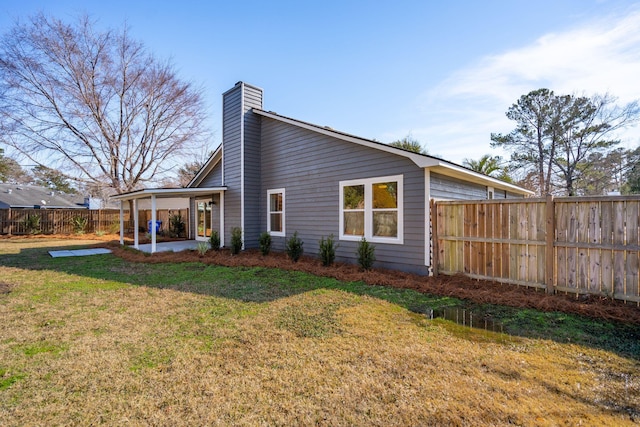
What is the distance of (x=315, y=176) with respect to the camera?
9.00 metres

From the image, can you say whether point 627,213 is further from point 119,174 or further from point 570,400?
point 119,174

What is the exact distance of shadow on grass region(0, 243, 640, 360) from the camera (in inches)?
143

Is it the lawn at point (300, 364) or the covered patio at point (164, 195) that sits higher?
the covered patio at point (164, 195)

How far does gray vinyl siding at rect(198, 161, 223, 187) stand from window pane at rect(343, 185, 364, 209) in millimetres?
6853

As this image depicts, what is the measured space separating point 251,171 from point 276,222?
6.62 feet

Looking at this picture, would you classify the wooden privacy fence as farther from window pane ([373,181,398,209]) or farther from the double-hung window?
the double-hung window

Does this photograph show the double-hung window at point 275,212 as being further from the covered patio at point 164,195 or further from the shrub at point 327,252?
the shrub at point 327,252

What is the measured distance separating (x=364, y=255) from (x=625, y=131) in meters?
22.3

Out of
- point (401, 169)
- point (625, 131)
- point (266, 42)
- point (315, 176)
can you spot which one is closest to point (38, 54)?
point (266, 42)

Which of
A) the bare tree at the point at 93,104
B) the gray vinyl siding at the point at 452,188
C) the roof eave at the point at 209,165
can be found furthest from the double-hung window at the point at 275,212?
the bare tree at the point at 93,104

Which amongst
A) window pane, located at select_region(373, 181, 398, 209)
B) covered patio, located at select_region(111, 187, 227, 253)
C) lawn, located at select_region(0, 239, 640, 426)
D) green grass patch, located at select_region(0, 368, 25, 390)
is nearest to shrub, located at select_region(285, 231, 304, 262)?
window pane, located at select_region(373, 181, 398, 209)

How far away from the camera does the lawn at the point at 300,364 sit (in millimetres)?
2184

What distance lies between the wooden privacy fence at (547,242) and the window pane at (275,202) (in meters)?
5.30

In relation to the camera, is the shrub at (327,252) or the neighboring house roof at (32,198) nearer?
the shrub at (327,252)
